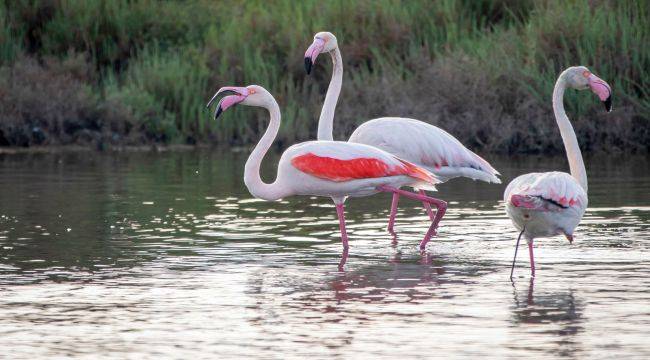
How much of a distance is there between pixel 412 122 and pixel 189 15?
39.3 feet

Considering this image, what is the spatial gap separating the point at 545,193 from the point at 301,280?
1543mm

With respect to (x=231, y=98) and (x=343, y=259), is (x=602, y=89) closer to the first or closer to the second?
(x=343, y=259)

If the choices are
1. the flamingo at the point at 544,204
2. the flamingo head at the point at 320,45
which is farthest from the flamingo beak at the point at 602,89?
the flamingo head at the point at 320,45

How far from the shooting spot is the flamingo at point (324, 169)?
30.4ft

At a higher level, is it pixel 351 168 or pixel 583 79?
pixel 583 79

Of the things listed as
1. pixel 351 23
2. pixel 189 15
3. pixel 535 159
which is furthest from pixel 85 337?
pixel 189 15

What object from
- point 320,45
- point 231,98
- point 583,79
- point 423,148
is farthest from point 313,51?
point 583,79

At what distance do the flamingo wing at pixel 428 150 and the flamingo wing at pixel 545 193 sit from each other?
227cm

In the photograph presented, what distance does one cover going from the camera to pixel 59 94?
19.1m

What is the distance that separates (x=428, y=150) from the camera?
1055 centimetres

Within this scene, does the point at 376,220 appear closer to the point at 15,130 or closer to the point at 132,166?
the point at 132,166

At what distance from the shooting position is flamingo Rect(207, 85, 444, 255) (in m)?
9.27

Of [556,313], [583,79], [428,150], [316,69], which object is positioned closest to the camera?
[556,313]

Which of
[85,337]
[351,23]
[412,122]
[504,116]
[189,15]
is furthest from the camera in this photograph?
[189,15]
